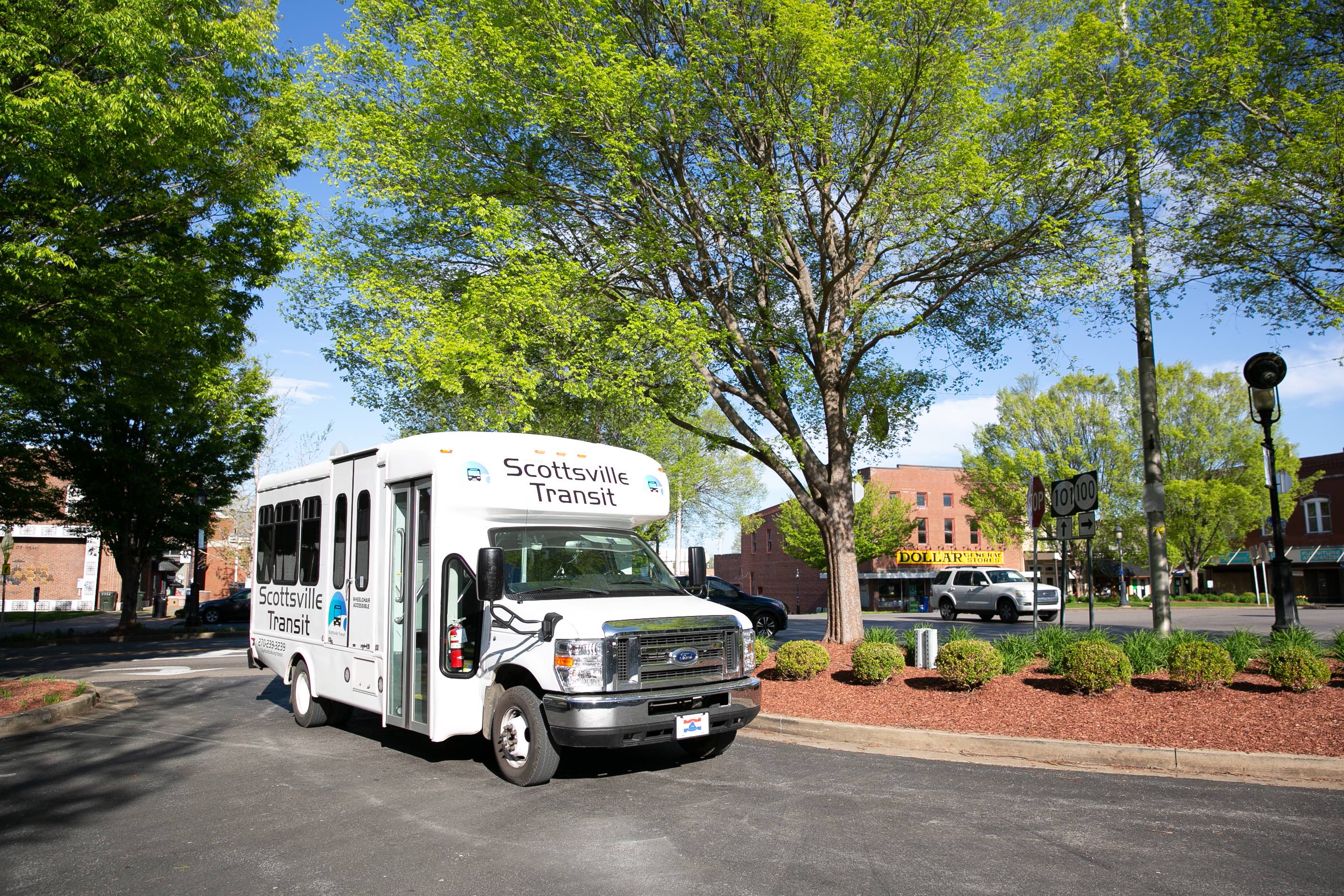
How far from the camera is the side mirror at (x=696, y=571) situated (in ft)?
28.1

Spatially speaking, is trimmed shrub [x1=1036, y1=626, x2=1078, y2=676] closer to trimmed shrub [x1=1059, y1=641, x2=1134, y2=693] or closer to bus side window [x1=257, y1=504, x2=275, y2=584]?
trimmed shrub [x1=1059, y1=641, x2=1134, y2=693]

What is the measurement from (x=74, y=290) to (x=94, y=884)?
9.71 meters

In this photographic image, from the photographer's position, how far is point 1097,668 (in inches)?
360

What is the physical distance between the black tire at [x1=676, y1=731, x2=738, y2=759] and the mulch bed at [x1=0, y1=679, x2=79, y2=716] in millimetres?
7789

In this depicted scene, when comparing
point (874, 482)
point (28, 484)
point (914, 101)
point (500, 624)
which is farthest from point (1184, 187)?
point (874, 482)

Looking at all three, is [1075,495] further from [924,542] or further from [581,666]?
[924,542]

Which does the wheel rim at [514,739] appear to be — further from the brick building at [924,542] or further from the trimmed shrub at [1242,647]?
the brick building at [924,542]

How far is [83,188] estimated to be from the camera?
12023 mm

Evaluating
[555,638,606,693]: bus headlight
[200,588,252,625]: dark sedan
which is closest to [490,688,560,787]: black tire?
[555,638,606,693]: bus headlight

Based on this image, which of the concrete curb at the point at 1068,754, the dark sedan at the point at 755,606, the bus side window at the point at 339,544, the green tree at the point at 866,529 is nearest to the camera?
the concrete curb at the point at 1068,754

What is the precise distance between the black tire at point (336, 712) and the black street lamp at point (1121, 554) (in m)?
40.0

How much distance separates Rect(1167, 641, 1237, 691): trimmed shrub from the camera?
8883mm

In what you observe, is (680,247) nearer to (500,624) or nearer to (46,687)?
(500,624)

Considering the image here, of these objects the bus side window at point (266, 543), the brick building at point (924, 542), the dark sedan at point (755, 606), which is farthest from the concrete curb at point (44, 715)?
the brick building at point (924, 542)
